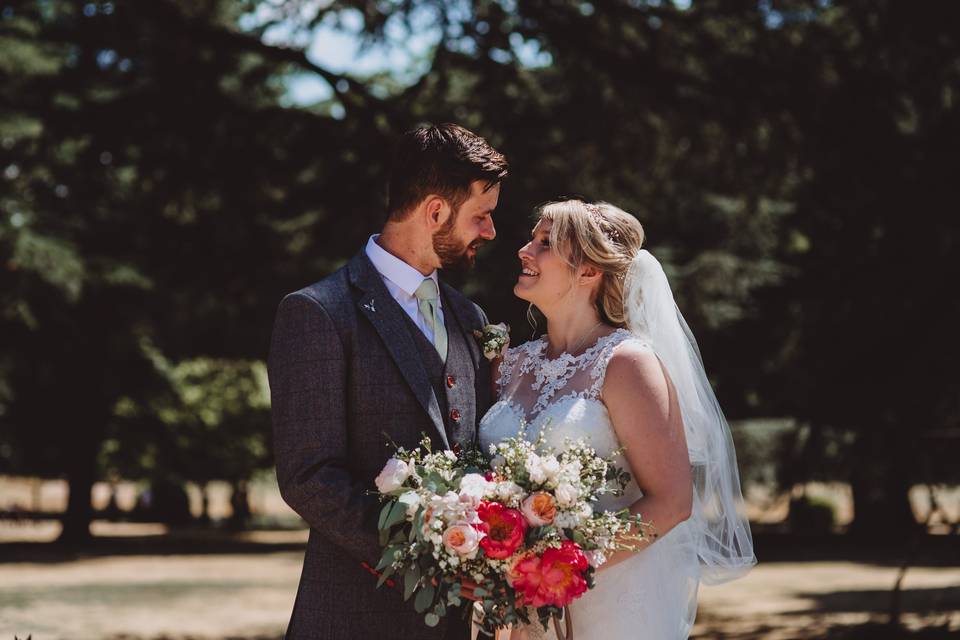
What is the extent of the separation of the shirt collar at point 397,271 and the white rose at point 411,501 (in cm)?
86

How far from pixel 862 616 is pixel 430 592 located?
1275 cm

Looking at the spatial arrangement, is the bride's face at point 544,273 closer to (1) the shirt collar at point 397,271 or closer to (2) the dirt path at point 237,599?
(1) the shirt collar at point 397,271

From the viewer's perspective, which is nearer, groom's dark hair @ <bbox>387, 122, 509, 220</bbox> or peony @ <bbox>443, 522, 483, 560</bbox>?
peony @ <bbox>443, 522, 483, 560</bbox>

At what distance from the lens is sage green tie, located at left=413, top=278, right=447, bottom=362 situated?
3.82 m

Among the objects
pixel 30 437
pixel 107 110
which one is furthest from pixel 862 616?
pixel 30 437

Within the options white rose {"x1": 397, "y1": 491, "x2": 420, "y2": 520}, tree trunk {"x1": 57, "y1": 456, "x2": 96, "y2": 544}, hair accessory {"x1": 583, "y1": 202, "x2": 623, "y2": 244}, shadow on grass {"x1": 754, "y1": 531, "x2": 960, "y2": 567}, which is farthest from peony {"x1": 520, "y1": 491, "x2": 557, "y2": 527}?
tree trunk {"x1": 57, "y1": 456, "x2": 96, "y2": 544}

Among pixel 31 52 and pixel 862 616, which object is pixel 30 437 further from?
pixel 862 616

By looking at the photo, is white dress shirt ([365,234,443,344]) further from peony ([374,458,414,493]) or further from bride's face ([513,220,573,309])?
peony ([374,458,414,493])

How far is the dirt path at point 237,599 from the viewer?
13586 millimetres

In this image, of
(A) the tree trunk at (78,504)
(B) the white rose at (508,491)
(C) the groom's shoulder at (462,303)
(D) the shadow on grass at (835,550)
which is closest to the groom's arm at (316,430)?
(B) the white rose at (508,491)

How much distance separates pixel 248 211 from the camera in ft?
35.8

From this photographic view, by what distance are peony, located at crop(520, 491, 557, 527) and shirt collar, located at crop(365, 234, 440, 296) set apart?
0.94m

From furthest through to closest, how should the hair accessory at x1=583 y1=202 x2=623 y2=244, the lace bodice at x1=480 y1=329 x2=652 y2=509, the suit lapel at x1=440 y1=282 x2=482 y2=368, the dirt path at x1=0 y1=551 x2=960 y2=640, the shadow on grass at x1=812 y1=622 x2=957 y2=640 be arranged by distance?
the dirt path at x1=0 y1=551 x2=960 y2=640 < the shadow on grass at x1=812 y1=622 x2=957 y2=640 < the hair accessory at x1=583 y1=202 x2=623 y2=244 < the suit lapel at x1=440 y1=282 x2=482 y2=368 < the lace bodice at x1=480 y1=329 x2=652 y2=509

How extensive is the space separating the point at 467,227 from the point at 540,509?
1051 mm
